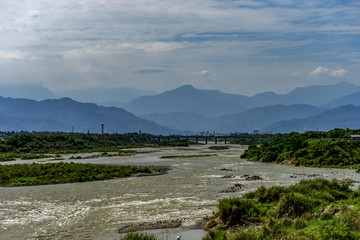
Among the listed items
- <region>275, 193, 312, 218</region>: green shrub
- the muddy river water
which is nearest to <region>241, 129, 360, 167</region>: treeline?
the muddy river water

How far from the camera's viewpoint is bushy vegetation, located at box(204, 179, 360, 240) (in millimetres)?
17000

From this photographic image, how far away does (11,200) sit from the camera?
34.7m

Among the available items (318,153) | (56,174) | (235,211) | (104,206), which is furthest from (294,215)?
(318,153)

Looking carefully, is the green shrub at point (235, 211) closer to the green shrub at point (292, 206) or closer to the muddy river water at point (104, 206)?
the green shrub at point (292, 206)

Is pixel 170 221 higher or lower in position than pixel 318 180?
lower

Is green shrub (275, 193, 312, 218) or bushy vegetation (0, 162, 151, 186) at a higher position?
green shrub (275, 193, 312, 218)

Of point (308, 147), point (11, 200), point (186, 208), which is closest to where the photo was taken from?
point (186, 208)

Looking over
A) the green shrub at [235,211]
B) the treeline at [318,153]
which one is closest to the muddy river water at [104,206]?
the green shrub at [235,211]

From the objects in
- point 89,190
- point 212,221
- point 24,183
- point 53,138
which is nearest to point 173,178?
point 89,190

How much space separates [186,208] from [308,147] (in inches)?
1833

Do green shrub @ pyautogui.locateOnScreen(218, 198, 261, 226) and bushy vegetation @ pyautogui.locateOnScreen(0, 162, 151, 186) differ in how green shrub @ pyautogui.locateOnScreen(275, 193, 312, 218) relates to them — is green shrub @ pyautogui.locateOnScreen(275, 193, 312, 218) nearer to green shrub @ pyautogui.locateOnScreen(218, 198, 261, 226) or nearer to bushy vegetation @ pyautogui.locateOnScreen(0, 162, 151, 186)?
green shrub @ pyautogui.locateOnScreen(218, 198, 261, 226)

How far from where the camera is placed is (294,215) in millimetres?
22516

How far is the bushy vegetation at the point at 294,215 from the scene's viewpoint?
55.8ft

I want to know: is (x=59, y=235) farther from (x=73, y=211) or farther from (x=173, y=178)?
(x=173, y=178)
